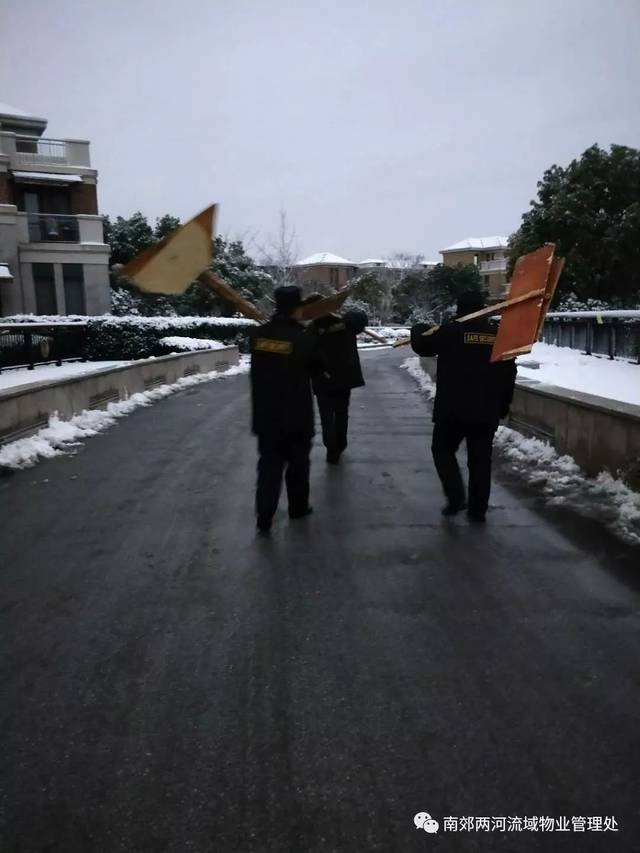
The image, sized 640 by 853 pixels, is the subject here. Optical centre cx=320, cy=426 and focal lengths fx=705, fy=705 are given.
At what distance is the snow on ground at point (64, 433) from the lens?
782cm

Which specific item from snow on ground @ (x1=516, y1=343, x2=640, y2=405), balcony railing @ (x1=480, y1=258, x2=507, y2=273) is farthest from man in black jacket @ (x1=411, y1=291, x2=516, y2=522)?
balcony railing @ (x1=480, y1=258, x2=507, y2=273)

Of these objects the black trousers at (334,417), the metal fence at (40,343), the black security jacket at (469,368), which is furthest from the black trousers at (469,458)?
the metal fence at (40,343)

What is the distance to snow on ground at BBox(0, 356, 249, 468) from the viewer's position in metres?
7.82

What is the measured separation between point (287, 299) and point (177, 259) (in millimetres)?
840

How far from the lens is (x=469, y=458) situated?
17.9ft

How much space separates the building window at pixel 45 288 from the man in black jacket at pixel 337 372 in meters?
23.8

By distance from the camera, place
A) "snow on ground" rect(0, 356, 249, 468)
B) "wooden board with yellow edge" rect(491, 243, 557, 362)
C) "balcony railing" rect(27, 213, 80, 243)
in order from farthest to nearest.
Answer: "balcony railing" rect(27, 213, 80, 243) < "snow on ground" rect(0, 356, 249, 468) < "wooden board with yellow edge" rect(491, 243, 557, 362)

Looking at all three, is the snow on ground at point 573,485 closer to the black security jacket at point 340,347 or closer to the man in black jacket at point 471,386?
the man in black jacket at point 471,386

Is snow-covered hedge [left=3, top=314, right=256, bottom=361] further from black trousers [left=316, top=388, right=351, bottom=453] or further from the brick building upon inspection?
the brick building

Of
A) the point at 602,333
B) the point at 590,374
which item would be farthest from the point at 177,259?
the point at 602,333

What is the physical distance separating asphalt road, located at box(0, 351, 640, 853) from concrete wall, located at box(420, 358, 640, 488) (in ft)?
2.89

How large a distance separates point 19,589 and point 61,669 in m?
1.15

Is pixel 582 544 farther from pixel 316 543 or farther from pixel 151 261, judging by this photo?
pixel 151 261

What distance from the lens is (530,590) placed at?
4066mm
